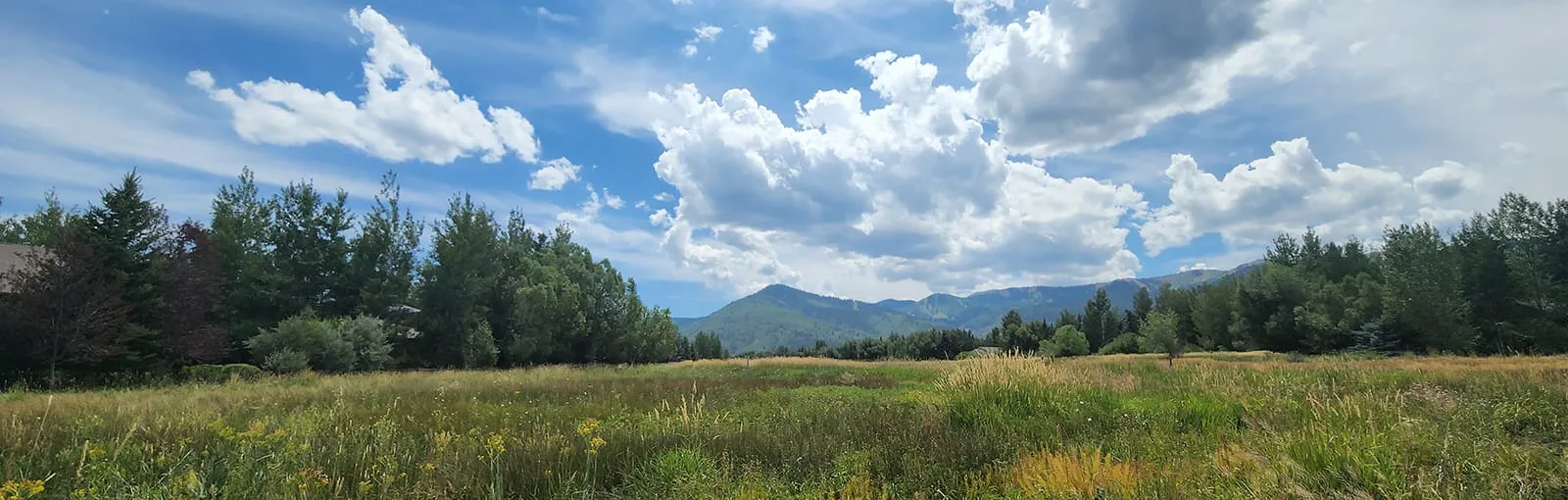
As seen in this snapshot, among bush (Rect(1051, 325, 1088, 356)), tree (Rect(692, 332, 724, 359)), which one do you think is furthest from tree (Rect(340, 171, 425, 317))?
tree (Rect(692, 332, 724, 359))

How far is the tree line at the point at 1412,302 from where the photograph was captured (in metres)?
47.9

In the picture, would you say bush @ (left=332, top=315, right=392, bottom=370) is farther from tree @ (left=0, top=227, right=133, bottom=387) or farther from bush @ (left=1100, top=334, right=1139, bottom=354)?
bush @ (left=1100, top=334, right=1139, bottom=354)

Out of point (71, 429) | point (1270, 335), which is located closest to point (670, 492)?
point (71, 429)

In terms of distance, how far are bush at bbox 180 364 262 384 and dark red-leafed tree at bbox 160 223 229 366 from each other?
6.93 feet

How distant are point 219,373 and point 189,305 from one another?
19.5ft

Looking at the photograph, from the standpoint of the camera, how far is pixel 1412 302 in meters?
49.8

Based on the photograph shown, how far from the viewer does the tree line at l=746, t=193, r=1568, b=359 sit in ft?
157

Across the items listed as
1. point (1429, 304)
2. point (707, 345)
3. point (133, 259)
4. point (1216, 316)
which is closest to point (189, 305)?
point (133, 259)

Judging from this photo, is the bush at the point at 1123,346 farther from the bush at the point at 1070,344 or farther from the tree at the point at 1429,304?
the tree at the point at 1429,304

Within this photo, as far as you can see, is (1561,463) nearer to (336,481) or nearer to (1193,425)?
(1193,425)

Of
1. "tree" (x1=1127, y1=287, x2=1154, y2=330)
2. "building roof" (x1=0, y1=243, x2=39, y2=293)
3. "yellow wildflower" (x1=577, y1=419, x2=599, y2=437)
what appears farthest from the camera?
"tree" (x1=1127, y1=287, x2=1154, y2=330)

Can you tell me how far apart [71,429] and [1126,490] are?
10.8 metres

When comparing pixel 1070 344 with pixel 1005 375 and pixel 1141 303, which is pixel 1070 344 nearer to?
pixel 1141 303

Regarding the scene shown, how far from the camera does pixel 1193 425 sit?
26.5 feet
